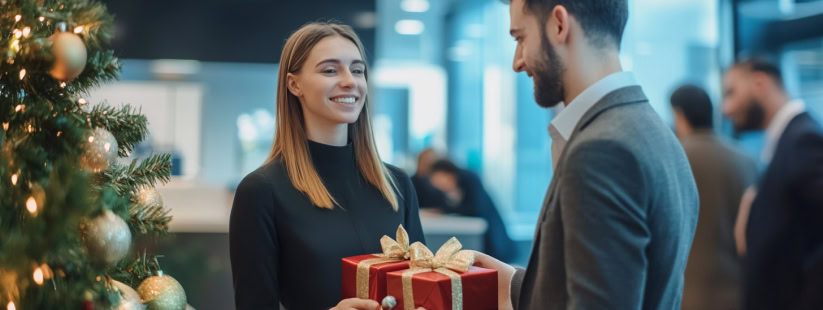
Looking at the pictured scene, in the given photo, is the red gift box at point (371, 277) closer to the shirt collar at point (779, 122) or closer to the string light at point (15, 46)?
the string light at point (15, 46)

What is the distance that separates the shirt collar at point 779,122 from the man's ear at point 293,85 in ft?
7.82

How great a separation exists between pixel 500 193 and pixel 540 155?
28.1 inches

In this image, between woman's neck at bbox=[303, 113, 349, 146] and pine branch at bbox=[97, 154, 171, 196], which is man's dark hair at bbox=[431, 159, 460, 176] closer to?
woman's neck at bbox=[303, 113, 349, 146]

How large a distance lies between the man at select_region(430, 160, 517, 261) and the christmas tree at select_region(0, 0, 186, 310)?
14.1 ft

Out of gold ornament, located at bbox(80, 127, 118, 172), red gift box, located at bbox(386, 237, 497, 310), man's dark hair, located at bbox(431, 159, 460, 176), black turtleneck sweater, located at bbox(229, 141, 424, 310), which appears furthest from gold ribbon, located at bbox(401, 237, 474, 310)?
man's dark hair, located at bbox(431, 159, 460, 176)

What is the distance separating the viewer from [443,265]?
1430 millimetres

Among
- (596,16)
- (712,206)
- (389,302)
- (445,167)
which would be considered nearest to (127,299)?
(389,302)

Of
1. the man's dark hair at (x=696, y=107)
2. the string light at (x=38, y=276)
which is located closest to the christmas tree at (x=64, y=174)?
the string light at (x=38, y=276)

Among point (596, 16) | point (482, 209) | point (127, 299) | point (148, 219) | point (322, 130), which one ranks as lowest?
point (482, 209)

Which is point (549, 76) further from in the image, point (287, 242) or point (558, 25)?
point (287, 242)

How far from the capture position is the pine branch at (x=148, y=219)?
1.20m

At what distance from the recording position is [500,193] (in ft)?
30.0

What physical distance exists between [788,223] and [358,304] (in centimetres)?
243

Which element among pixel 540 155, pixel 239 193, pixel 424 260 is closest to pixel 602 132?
pixel 424 260
